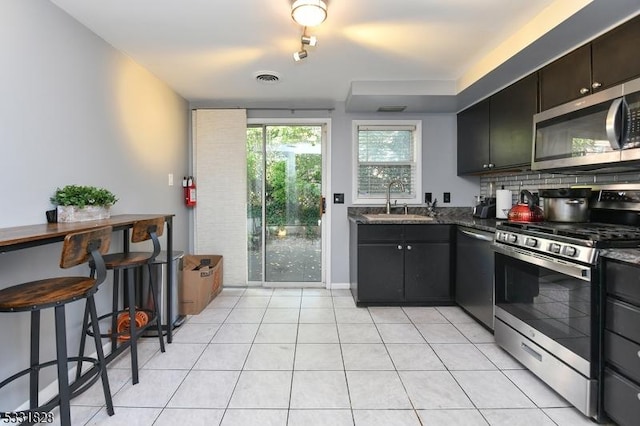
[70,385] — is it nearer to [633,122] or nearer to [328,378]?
[328,378]

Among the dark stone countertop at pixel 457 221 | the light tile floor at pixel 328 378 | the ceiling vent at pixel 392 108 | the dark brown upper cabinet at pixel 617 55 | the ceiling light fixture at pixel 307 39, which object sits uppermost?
the ceiling light fixture at pixel 307 39

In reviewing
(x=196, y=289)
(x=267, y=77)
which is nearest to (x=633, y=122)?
(x=267, y=77)

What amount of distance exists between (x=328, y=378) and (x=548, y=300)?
54.7 inches

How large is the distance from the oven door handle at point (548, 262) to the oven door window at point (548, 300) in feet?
0.10

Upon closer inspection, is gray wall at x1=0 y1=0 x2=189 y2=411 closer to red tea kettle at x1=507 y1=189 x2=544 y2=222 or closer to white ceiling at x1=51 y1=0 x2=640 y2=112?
white ceiling at x1=51 y1=0 x2=640 y2=112

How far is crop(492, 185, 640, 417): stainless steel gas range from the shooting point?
5.27 ft

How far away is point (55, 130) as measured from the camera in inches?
75.1

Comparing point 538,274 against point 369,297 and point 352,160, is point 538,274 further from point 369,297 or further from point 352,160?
point 352,160

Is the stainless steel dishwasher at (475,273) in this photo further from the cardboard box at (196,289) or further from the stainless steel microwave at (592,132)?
the cardboard box at (196,289)

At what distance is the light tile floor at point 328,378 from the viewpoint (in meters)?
1.68

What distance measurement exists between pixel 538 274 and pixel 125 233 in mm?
2746

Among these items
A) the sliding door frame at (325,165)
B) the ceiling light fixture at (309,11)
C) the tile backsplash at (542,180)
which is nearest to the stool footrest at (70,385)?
the ceiling light fixture at (309,11)

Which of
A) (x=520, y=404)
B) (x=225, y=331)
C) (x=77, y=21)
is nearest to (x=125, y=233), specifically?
(x=225, y=331)

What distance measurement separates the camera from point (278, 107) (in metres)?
3.82
